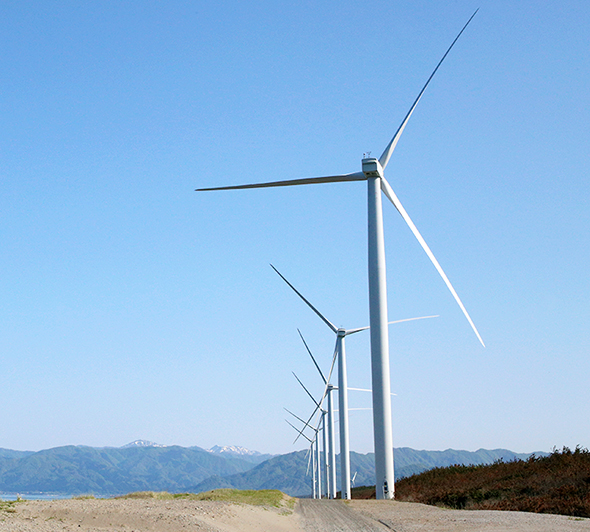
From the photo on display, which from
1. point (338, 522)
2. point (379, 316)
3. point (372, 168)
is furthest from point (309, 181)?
→ point (338, 522)

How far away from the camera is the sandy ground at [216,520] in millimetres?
22672

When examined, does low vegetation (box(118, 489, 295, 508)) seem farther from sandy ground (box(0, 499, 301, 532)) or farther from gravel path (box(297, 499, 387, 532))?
sandy ground (box(0, 499, 301, 532))

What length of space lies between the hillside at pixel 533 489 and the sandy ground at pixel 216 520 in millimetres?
3952

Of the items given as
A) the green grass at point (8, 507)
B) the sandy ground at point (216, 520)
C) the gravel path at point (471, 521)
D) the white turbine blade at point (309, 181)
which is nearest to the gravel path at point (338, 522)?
the sandy ground at point (216, 520)

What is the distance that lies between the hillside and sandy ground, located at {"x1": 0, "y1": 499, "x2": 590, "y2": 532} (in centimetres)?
395

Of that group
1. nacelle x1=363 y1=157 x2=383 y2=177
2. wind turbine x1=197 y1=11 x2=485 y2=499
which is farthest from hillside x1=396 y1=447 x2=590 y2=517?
nacelle x1=363 y1=157 x2=383 y2=177

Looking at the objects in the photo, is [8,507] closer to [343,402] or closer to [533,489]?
[533,489]

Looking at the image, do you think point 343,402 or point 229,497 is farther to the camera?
point 343,402

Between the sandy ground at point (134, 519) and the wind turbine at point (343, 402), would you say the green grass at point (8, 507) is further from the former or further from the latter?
the wind turbine at point (343, 402)

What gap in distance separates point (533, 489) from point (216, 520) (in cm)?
2353

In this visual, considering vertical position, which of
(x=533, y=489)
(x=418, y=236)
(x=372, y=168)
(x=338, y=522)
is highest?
(x=372, y=168)

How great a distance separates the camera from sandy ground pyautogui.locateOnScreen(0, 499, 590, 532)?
22.7 metres

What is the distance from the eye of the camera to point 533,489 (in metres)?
39.4

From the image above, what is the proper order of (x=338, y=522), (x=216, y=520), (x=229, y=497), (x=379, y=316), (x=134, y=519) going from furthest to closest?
(x=229, y=497), (x=379, y=316), (x=338, y=522), (x=216, y=520), (x=134, y=519)
